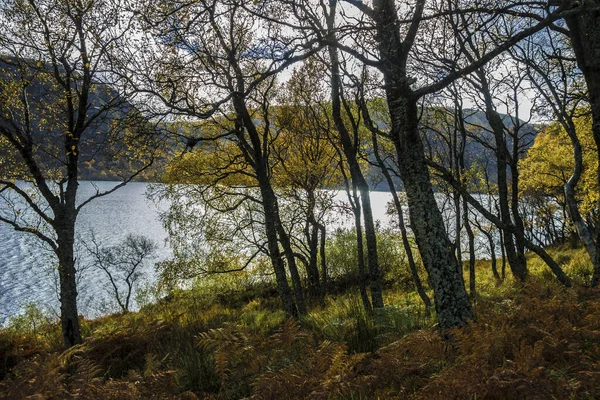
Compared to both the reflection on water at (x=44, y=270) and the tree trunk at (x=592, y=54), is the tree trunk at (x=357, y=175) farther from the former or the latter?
the reflection on water at (x=44, y=270)

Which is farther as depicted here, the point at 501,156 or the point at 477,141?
the point at 477,141

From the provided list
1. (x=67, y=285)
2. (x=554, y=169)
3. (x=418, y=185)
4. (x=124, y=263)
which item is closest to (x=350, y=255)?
(x=554, y=169)

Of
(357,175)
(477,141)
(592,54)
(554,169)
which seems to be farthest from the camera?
(554,169)

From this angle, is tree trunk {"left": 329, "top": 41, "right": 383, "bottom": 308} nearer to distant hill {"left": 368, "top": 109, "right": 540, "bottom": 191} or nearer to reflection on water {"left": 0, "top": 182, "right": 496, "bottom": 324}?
distant hill {"left": 368, "top": 109, "right": 540, "bottom": 191}

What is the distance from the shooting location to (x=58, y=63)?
8664 mm

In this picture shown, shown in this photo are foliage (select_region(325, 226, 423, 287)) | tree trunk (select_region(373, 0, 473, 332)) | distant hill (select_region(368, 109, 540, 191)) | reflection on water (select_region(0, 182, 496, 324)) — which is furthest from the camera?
reflection on water (select_region(0, 182, 496, 324))

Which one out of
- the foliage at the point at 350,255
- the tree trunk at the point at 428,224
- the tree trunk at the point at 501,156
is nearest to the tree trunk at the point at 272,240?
the tree trunk at the point at 428,224

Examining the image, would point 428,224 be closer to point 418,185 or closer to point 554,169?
point 418,185

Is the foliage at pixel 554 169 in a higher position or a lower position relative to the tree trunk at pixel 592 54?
higher

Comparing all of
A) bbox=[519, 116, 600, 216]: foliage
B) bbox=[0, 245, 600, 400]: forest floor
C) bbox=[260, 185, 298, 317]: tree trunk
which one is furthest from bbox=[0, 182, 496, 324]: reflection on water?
bbox=[0, 245, 600, 400]: forest floor

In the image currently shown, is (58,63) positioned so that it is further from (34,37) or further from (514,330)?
(514,330)

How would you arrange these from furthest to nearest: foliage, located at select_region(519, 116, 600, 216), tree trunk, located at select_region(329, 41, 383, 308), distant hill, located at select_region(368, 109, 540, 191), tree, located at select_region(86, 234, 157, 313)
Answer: tree, located at select_region(86, 234, 157, 313), foliage, located at select_region(519, 116, 600, 216), distant hill, located at select_region(368, 109, 540, 191), tree trunk, located at select_region(329, 41, 383, 308)

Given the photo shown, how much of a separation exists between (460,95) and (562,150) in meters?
17.0

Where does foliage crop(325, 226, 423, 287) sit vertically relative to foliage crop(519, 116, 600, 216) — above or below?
below
